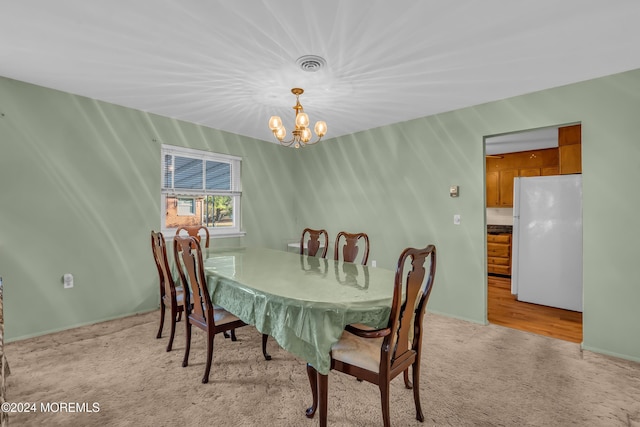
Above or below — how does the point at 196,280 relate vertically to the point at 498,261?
above

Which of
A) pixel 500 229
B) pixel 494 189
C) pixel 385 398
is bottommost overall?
pixel 385 398

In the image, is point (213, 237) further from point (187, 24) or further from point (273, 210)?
point (187, 24)

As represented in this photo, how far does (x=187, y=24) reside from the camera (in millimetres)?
1907

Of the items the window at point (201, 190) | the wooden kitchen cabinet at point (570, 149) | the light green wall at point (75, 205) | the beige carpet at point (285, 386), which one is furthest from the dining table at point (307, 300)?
the wooden kitchen cabinet at point (570, 149)

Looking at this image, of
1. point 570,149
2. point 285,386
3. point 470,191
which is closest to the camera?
point 285,386

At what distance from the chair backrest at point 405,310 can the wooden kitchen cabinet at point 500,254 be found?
442 cm

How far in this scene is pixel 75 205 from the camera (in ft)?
10.1

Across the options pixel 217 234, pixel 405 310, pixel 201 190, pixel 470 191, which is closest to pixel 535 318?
pixel 470 191

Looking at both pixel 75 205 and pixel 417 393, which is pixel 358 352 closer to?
pixel 417 393

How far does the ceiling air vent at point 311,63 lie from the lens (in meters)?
2.28

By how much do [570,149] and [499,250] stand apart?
230cm

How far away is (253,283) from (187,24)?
1.67 metres

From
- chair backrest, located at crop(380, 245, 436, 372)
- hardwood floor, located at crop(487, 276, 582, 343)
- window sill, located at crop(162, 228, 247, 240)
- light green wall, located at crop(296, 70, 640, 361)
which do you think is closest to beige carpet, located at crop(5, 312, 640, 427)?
hardwood floor, located at crop(487, 276, 582, 343)

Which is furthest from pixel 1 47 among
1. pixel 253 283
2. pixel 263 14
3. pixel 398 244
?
pixel 398 244
